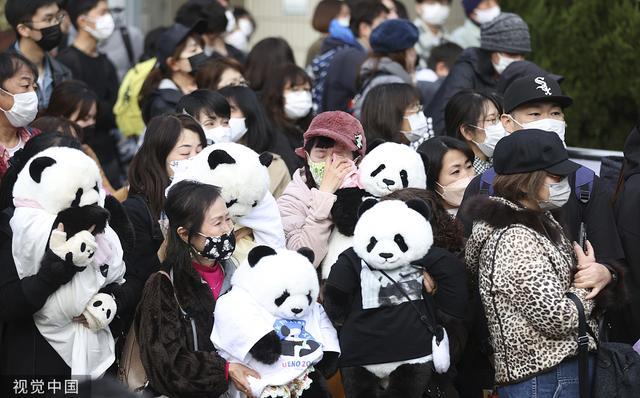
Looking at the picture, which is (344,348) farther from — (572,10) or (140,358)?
(572,10)

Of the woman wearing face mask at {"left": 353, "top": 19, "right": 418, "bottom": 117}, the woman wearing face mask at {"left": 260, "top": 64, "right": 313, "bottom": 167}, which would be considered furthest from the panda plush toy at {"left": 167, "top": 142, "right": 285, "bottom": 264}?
the woman wearing face mask at {"left": 353, "top": 19, "right": 418, "bottom": 117}

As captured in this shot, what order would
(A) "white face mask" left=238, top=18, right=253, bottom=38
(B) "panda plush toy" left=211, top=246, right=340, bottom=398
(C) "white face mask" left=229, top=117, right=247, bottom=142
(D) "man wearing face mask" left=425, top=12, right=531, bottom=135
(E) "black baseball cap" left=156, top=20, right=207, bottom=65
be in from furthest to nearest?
1. (A) "white face mask" left=238, top=18, right=253, bottom=38
2. (E) "black baseball cap" left=156, top=20, right=207, bottom=65
3. (D) "man wearing face mask" left=425, top=12, right=531, bottom=135
4. (C) "white face mask" left=229, top=117, right=247, bottom=142
5. (B) "panda plush toy" left=211, top=246, right=340, bottom=398

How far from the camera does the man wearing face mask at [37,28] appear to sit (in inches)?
328

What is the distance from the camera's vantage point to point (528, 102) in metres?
6.25

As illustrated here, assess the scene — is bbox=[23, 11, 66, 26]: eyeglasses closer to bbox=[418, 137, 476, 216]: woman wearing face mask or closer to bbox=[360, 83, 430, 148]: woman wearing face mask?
bbox=[360, 83, 430, 148]: woman wearing face mask

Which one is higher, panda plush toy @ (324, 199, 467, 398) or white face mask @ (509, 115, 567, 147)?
white face mask @ (509, 115, 567, 147)

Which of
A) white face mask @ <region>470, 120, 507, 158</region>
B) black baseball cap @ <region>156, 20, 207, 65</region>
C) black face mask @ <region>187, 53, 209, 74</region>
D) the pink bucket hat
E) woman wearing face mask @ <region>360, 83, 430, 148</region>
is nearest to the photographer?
the pink bucket hat

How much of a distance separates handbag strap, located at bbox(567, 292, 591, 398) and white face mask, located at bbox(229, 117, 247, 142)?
2.97 m

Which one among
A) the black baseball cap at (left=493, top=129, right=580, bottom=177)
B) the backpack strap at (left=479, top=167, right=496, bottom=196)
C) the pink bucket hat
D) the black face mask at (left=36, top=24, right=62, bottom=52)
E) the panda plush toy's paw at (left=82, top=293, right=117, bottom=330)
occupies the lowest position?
the black face mask at (left=36, top=24, right=62, bottom=52)

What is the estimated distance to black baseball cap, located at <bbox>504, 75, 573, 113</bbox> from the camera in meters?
6.20

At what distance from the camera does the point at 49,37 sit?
8.38 m

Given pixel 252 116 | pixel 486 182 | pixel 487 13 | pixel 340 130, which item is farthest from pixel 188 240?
pixel 487 13

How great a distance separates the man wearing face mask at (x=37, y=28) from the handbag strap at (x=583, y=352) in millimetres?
4714

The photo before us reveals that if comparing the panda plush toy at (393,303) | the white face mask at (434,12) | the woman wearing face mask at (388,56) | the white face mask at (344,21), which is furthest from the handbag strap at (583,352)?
the white face mask at (434,12)
